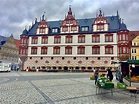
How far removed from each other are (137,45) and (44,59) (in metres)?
33.5

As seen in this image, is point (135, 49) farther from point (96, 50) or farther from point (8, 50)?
point (8, 50)

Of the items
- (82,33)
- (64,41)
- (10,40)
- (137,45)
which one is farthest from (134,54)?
(10,40)

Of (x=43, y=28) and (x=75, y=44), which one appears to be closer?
(x=75, y=44)

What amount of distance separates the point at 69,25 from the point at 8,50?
117ft

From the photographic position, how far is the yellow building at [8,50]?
6350cm

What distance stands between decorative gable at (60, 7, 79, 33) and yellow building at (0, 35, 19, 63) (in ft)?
104

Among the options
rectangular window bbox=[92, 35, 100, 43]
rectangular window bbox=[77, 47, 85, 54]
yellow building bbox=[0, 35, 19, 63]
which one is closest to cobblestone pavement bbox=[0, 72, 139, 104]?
rectangular window bbox=[77, 47, 85, 54]

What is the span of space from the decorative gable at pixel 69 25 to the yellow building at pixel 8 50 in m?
31.6

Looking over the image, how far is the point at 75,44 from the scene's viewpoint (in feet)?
152

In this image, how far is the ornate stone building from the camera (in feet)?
141

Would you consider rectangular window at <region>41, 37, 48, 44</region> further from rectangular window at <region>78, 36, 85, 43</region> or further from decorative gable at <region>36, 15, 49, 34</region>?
rectangular window at <region>78, 36, 85, 43</region>

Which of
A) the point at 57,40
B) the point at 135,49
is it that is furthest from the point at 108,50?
the point at 57,40

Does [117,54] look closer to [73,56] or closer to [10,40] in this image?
[73,56]

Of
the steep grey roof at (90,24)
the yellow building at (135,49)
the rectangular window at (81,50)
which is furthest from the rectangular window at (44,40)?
the yellow building at (135,49)
